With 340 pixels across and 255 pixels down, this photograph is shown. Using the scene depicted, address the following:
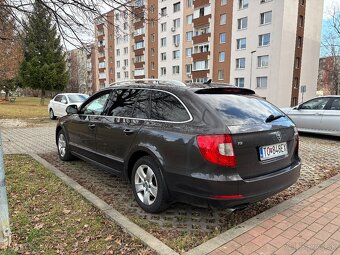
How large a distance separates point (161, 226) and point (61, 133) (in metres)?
3.91

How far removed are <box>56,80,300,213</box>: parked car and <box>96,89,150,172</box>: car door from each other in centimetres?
1

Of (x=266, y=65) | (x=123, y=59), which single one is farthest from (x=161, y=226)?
(x=123, y=59)

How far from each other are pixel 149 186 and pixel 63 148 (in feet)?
10.9

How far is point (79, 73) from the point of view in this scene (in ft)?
280

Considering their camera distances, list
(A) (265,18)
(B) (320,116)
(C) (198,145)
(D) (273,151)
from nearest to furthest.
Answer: (C) (198,145), (D) (273,151), (B) (320,116), (A) (265,18)

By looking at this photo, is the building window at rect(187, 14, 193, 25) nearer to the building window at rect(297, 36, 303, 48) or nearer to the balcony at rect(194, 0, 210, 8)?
the balcony at rect(194, 0, 210, 8)

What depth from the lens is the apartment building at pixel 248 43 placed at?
33.0 meters

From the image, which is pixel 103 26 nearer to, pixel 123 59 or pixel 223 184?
pixel 223 184

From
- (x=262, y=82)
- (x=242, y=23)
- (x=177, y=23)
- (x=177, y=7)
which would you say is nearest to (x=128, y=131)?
(x=262, y=82)

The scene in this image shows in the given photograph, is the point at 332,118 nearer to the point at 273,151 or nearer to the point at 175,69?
the point at 273,151

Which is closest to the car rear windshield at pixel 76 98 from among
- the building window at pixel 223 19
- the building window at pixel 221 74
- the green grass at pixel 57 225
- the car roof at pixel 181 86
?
the green grass at pixel 57 225

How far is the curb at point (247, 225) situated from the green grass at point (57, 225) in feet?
1.85

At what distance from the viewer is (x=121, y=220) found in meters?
3.45

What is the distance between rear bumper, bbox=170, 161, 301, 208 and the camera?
3.00 metres
